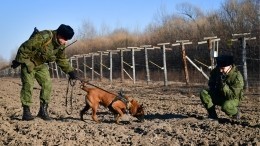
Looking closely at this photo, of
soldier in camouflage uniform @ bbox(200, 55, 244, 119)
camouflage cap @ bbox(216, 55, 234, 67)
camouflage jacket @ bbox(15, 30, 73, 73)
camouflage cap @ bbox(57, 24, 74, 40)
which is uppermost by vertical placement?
camouflage cap @ bbox(57, 24, 74, 40)

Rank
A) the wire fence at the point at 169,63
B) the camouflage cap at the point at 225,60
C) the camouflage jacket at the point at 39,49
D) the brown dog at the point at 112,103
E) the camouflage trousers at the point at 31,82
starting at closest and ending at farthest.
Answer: the camouflage cap at the point at 225,60 → the camouflage jacket at the point at 39,49 → the camouflage trousers at the point at 31,82 → the brown dog at the point at 112,103 → the wire fence at the point at 169,63

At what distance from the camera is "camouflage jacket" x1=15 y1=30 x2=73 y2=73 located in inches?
334

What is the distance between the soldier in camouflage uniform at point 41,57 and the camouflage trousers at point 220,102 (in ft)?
8.99

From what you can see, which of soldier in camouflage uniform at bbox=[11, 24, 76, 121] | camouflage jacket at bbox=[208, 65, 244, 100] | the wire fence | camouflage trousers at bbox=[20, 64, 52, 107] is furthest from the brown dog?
the wire fence

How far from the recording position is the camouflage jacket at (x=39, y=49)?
8477mm

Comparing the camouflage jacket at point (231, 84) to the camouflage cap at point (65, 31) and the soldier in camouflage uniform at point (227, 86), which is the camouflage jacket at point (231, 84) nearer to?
the soldier in camouflage uniform at point (227, 86)

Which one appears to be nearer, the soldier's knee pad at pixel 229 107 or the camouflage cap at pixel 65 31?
the soldier's knee pad at pixel 229 107

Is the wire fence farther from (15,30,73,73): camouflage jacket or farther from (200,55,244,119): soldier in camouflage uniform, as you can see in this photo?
(15,30,73,73): camouflage jacket

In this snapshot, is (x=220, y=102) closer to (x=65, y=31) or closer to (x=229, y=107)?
(x=229, y=107)

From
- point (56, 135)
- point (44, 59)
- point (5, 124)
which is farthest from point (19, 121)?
point (56, 135)

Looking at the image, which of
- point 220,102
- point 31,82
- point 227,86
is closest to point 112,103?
point 31,82

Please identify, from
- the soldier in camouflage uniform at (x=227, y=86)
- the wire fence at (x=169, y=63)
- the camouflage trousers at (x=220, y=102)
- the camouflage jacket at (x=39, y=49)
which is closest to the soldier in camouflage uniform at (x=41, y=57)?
the camouflage jacket at (x=39, y=49)

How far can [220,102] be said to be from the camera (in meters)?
8.50

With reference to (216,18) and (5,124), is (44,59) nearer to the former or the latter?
(5,124)
